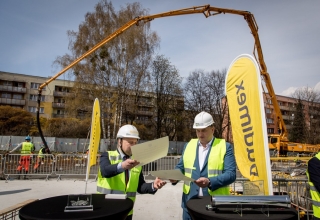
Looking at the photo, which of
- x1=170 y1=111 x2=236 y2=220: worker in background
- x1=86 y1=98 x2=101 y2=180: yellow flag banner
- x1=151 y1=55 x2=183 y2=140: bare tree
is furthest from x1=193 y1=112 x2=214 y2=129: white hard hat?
x1=151 y1=55 x2=183 y2=140: bare tree

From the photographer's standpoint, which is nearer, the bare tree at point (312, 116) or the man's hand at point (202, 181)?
the man's hand at point (202, 181)

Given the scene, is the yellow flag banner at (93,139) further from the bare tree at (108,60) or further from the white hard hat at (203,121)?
the bare tree at (108,60)

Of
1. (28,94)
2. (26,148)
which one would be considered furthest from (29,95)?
(26,148)

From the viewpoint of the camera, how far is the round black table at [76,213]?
6.88 feet

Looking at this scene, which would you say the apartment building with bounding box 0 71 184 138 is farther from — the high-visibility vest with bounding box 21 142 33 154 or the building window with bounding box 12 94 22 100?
the high-visibility vest with bounding box 21 142 33 154

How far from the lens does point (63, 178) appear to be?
467 inches

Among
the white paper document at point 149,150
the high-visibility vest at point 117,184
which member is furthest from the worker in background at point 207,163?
the white paper document at point 149,150

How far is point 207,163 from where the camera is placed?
302cm

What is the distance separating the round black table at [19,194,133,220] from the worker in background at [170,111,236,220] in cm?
80

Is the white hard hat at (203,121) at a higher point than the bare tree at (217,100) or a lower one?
lower

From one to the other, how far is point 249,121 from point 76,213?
95.7 inches

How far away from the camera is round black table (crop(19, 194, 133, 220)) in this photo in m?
2.10

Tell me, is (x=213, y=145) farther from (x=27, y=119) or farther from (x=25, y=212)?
(x=27, y=119)

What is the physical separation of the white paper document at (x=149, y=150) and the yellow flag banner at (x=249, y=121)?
1.07 m
